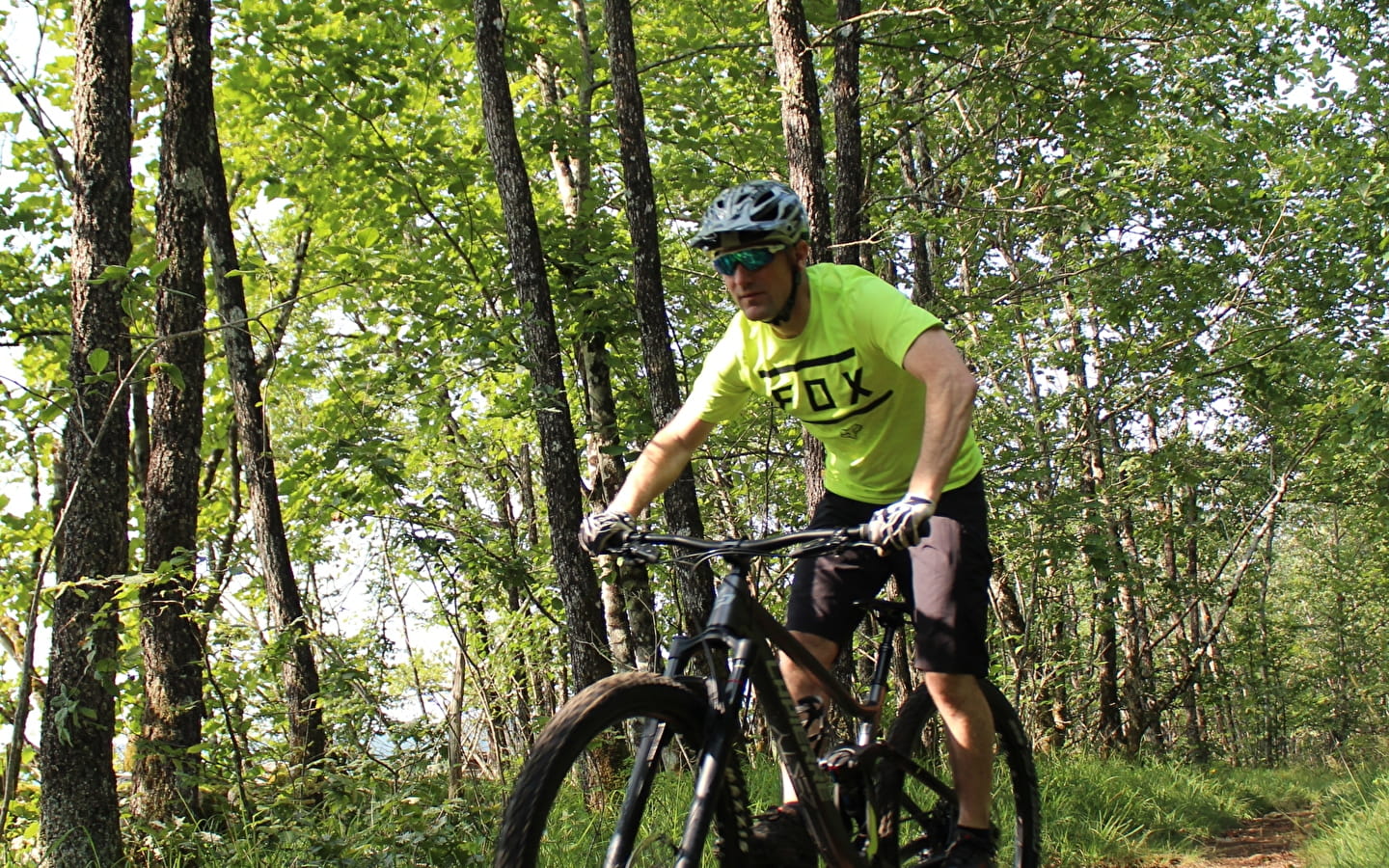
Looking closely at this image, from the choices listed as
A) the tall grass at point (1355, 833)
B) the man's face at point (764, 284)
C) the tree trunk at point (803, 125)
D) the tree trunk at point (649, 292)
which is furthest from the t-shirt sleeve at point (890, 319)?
the tree trunk at point (649, 292)

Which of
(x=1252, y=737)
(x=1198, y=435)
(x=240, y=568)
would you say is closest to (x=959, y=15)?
(x=240, y=568)

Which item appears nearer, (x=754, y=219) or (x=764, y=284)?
(x=754, y=219)

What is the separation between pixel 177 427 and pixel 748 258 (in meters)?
4.64

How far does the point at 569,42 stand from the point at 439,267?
12.3 feet

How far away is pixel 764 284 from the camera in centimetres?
294

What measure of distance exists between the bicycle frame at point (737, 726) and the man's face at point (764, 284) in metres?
0.74

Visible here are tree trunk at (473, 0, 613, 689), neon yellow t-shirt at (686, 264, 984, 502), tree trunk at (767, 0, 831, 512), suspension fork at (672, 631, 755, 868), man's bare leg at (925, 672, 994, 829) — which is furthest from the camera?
tree trunk at (473, 0, 613, 689)

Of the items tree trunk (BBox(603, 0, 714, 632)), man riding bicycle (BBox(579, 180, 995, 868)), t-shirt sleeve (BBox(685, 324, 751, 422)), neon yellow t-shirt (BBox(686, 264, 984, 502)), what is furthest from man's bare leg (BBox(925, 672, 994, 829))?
tree trunk (BBox(603, 0, 714, 632))

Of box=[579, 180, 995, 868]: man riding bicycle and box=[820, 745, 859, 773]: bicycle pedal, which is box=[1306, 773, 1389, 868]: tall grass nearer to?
box=[579, 180, 995, 868]: man riding bicycle

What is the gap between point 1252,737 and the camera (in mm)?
33344

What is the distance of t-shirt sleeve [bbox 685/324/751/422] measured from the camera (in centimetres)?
323

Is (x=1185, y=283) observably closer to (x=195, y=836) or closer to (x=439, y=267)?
(x=439, y=267)

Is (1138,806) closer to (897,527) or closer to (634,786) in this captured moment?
(897,527)

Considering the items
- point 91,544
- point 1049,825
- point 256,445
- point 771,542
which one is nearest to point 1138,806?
point 1049,825
